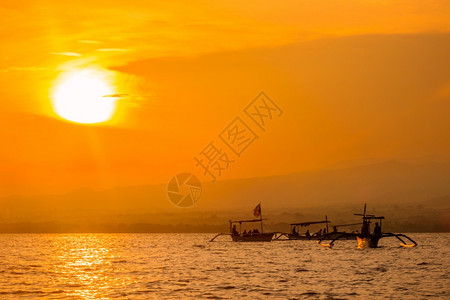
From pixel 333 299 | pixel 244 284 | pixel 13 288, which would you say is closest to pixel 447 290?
pixel 333 299

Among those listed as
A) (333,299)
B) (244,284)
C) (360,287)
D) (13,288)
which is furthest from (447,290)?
(13,288)

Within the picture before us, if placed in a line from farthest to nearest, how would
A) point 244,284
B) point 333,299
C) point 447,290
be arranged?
point 244,284 < point 447,290 < point 333,299

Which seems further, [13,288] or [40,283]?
[40,283]

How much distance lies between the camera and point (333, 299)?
224 ft

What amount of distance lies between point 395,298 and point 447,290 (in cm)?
1013

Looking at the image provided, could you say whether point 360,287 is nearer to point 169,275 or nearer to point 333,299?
point 333,299

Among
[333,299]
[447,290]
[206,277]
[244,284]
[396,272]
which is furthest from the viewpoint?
[396,272]

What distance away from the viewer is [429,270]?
364 ft

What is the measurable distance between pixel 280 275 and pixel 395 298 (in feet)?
99.4

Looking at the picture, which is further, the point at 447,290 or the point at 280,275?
the point at 280,275

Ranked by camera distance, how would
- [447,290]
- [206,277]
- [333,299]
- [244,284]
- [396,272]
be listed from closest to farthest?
1. [333,299]
2. [447,290]
3. [244,284]
4. [206,277]
5. [396,272]

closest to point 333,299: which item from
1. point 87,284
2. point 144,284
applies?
point 144,284

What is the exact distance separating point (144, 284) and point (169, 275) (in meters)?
14.6

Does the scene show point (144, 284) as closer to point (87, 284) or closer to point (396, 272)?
point (87, 284)
